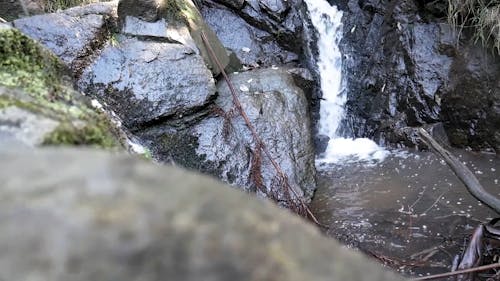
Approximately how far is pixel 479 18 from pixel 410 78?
102 cm

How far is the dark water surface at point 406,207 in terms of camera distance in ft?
11.8

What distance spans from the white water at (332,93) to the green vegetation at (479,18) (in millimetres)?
1586

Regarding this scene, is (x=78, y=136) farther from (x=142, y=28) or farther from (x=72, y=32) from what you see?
(x=142, y=28)

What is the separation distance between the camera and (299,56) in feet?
21.6

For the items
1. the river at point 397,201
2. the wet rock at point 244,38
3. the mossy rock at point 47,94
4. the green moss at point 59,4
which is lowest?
the river at point 397,201

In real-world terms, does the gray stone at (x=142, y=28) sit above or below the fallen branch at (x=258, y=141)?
above

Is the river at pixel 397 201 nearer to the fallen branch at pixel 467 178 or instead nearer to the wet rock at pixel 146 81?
the fallen branch at pixel 467 178

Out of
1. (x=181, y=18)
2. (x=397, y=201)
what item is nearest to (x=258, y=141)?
(x=397, y=201)

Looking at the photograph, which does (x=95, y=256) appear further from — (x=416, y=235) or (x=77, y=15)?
(x=77, y=15)

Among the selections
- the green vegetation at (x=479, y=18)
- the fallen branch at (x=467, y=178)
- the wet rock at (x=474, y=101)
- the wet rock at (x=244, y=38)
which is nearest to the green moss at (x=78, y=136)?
the fallen branch at (x=467, y=178)

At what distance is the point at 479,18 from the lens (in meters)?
4.99

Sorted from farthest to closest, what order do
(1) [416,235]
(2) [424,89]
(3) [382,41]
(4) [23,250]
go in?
(3) [382,41], (2) [424,89], (1) [416,235], (4) [23,250]

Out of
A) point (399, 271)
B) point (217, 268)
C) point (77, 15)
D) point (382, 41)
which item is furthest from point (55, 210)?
point (382, 41)

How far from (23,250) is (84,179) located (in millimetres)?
104
